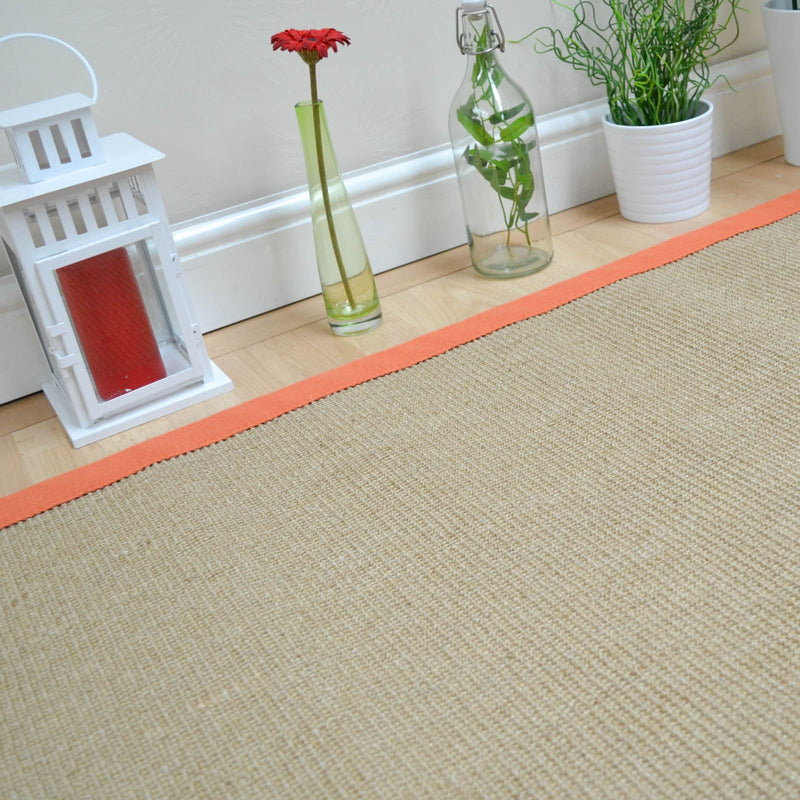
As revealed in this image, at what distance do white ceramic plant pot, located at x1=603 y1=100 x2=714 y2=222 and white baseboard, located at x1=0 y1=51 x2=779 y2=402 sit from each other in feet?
0.37

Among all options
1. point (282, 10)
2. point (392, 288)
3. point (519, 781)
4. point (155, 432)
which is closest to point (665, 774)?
point (519, 781)

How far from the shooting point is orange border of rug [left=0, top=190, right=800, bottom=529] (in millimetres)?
1126

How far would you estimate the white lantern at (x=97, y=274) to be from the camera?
1142mm

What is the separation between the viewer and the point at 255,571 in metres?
0.95

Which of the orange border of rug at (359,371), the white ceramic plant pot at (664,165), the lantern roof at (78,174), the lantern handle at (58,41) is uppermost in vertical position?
the lantern handle at (58,41)

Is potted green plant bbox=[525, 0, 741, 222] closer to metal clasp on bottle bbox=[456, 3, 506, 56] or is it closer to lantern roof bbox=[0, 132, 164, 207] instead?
metal clasp on bottle bbox=[456, 3, 506, 56]

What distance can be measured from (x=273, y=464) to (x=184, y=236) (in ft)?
1.45

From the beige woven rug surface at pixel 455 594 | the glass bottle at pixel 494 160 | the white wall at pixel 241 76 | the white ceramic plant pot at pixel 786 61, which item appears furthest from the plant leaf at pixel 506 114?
the white ceramic plant pot at pixel 786 61

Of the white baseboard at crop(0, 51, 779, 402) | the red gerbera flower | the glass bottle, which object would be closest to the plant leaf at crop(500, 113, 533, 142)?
the glass bottle

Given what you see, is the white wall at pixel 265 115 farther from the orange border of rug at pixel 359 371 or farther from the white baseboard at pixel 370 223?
the orange border of rug at pixel 359 371

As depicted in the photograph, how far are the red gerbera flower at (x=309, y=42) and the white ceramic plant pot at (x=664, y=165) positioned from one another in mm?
502

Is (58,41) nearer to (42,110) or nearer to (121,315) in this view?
(42,110)

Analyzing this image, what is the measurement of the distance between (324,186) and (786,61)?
0.78 metres

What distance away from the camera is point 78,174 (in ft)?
3.76
